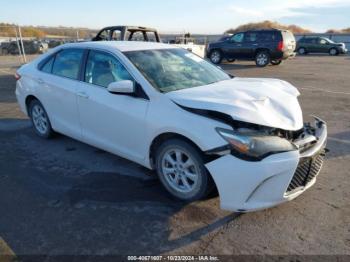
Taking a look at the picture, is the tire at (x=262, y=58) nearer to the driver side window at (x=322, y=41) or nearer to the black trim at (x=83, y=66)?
the driver side window at (x=322, y=41)

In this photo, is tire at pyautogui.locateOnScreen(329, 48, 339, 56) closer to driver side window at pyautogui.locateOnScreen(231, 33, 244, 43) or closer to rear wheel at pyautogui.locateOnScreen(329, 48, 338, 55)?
rear wheel at pyautogui.locateOnScreen(329, 48, 338, 55)

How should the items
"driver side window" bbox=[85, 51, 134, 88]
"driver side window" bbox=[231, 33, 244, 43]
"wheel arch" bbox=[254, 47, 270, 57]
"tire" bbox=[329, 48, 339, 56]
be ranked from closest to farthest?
"driver side window" bbox=[85, 51, 134, 88] → "wheel arch" bbox=[254, 47, 270, 57] → "driver side window" bbox=[231, 33, 244, 43] → "tire" bbox=[329, 48, 339, 56]

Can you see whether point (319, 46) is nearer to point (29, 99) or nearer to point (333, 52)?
point (333, 52)

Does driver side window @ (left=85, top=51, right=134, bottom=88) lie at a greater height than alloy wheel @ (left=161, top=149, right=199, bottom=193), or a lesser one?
greater

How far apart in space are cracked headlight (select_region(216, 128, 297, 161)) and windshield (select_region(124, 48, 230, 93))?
105cm

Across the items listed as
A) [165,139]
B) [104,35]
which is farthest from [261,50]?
[165,139]

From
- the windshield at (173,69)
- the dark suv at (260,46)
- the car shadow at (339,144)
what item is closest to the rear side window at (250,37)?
the dark suv at (260,46)

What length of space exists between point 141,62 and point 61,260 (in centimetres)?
235

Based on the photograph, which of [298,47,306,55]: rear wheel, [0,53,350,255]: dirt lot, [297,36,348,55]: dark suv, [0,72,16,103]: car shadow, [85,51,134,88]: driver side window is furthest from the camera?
[298,47,306,55]: rear wheel

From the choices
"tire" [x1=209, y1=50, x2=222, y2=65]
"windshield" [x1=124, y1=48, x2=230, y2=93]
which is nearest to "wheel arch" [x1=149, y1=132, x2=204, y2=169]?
"windshield" [x1=124, y1=48, x2=230, y2=93]

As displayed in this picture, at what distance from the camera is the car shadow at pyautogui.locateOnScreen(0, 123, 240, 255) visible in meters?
2.92

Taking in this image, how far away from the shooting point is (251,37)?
57.9 feet

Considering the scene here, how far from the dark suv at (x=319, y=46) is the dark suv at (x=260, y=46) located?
12344 mm

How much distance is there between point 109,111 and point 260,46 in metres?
14.8
